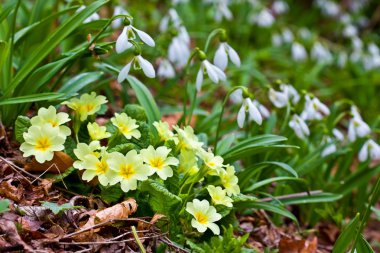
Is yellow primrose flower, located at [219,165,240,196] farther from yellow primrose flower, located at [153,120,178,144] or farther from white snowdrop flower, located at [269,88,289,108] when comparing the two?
white snowdrop flower, located at [269,88,289,108]

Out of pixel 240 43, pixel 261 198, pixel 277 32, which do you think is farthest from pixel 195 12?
pixel 261 198

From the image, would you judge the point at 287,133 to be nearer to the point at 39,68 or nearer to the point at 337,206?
the point at 337,206

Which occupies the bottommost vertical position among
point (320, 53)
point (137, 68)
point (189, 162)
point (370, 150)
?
point (320, 53)

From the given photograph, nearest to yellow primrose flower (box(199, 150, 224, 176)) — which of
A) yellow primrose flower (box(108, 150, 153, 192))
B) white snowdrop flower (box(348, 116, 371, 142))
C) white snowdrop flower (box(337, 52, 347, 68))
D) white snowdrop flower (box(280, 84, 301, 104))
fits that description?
yellow primrose flower (box(108, 150, 153, 192))

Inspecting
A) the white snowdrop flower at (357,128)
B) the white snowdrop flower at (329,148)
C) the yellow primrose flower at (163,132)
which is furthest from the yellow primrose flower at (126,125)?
the white snowdrop flower at (357,128)

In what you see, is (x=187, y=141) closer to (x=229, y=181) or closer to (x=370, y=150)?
(x=229, y=181)

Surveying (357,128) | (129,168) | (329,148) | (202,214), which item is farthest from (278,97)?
(129,168)

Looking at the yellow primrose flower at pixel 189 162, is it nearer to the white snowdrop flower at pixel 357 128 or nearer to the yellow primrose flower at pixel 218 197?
the yellow primrose flower at pixel 218 197
